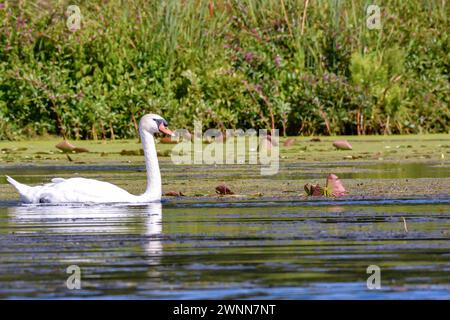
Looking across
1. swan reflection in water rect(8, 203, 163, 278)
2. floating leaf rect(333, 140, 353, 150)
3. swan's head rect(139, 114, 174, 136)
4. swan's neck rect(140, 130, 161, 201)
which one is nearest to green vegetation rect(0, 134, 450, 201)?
floating leaf rect(333, 140, 353, 150)

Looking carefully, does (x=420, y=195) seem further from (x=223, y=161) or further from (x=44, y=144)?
(x=44, y=144)

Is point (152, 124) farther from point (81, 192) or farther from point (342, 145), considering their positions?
point (342, 145)

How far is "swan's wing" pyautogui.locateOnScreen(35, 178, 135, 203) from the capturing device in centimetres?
1252

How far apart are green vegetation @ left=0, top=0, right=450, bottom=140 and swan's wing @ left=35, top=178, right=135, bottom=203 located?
8.45m

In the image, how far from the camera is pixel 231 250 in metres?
9.05

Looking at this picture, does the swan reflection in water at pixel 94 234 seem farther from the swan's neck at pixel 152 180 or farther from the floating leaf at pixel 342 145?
the floating leaf at pixel 342 145

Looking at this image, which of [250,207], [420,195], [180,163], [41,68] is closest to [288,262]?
[250,207]

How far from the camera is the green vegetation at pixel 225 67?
21.5 metres

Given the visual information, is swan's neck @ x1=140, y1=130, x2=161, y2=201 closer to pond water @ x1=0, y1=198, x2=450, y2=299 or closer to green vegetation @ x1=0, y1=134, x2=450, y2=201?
pond water @ x1=0, y1=198, x2=450, y2=299

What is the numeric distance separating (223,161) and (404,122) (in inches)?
181

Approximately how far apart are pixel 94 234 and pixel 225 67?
1219 cm

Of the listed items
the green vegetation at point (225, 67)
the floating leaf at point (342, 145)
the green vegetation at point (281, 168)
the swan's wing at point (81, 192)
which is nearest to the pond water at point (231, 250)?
the swan's wing at point (81, 192)

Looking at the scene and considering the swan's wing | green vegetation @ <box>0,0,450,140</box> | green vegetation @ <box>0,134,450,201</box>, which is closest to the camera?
the swan's wing

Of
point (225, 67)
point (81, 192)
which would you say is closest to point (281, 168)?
point (81, 192)
